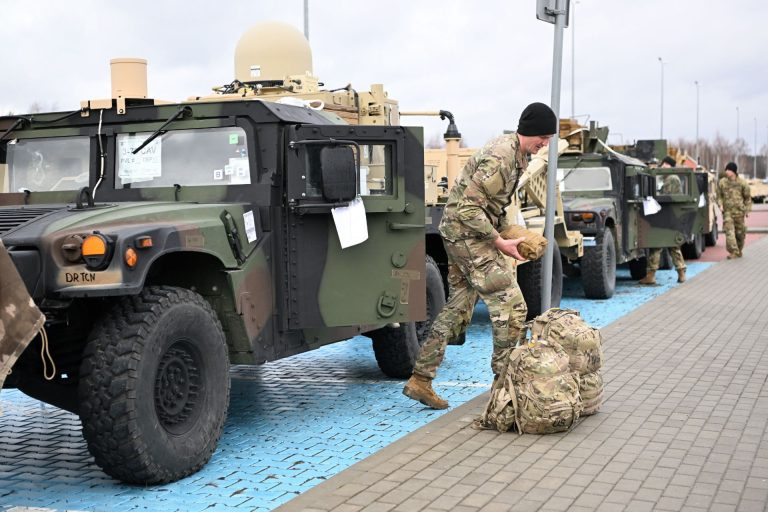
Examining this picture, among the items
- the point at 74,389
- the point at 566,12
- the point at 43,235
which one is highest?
the point at 566,12

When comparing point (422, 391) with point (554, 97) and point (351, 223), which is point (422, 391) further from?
point (554, 97)

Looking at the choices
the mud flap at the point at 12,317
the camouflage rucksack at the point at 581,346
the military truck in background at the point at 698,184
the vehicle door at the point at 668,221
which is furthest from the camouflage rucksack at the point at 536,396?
the military truck in background at the point at 698,184

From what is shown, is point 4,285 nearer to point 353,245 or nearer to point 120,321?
point 120,321

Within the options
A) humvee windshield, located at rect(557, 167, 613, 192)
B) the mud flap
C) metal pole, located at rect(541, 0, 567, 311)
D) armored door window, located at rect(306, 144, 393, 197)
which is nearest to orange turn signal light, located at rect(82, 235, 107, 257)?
the mud flap

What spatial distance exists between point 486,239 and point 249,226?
1517mm

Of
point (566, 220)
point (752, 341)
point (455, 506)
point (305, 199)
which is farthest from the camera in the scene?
point (566, 220)

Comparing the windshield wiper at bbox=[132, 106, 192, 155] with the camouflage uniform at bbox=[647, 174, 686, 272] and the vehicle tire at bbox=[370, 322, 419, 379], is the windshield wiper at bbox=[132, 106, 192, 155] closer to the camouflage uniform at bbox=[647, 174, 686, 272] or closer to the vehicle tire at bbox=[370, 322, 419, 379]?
the vehicle tire at bbox=[370, 322, 419, 379]

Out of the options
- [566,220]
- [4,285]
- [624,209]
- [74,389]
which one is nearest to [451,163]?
[566,220]

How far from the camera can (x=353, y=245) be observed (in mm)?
6488

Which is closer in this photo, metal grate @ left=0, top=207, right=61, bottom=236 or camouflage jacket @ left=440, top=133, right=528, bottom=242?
metal grate @ left=0, top=207, right=61, bottom=236

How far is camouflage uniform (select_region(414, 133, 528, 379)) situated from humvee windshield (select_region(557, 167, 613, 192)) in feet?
25.7

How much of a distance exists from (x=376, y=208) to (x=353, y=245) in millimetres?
282

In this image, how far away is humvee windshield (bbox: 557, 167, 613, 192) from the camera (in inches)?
570

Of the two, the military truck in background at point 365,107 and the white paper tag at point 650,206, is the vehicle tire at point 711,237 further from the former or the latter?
the military truck in background at point 365,107
